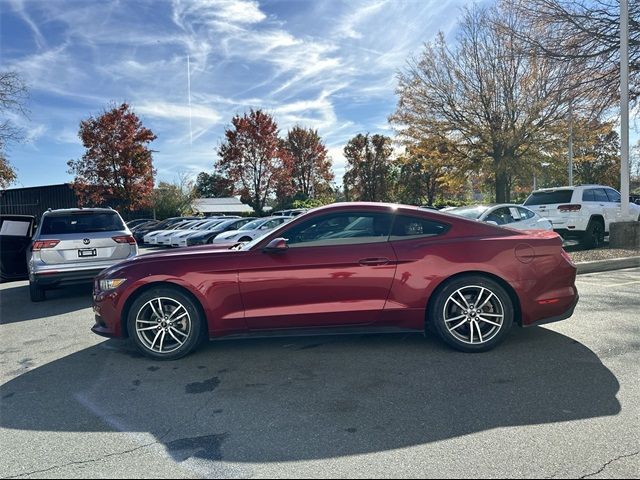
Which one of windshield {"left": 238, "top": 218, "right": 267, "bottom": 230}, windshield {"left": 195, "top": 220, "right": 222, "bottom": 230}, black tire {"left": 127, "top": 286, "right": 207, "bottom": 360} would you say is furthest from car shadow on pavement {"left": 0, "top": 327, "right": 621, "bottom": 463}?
windshield {"left": 195, "top": 220, "right": 222, "bottom": 230}

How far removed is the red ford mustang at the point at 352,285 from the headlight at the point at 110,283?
1 cm

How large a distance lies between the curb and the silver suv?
28.7 feet

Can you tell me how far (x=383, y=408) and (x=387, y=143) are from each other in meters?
41.0

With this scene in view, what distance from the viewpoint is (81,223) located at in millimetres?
8070

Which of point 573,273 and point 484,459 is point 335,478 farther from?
point 573,273

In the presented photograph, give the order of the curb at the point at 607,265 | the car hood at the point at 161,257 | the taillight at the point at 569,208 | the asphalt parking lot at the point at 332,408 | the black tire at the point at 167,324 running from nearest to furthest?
the asphalt parking lot at the point at 332,408, the black tire at the point at 167,324, the car hood at the point at 161,257, the curb at the point at 607,265, the taillight at the point at 569,208

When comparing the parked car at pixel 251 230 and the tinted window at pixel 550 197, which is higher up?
the tinted window at pixel 550 197

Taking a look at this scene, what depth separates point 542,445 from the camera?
2756 millimetres

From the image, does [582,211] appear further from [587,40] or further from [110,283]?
[110,283]

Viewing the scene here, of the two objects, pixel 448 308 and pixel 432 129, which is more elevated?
pixel 432 129

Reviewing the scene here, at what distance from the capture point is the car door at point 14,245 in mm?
8750

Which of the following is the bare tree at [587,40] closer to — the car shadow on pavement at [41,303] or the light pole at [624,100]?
the light pole at [624,100]

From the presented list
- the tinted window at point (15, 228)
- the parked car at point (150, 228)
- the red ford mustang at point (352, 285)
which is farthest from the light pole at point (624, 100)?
the parked car at point (150, 228)

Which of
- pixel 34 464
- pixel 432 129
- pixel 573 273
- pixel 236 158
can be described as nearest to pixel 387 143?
pixel 236 158
